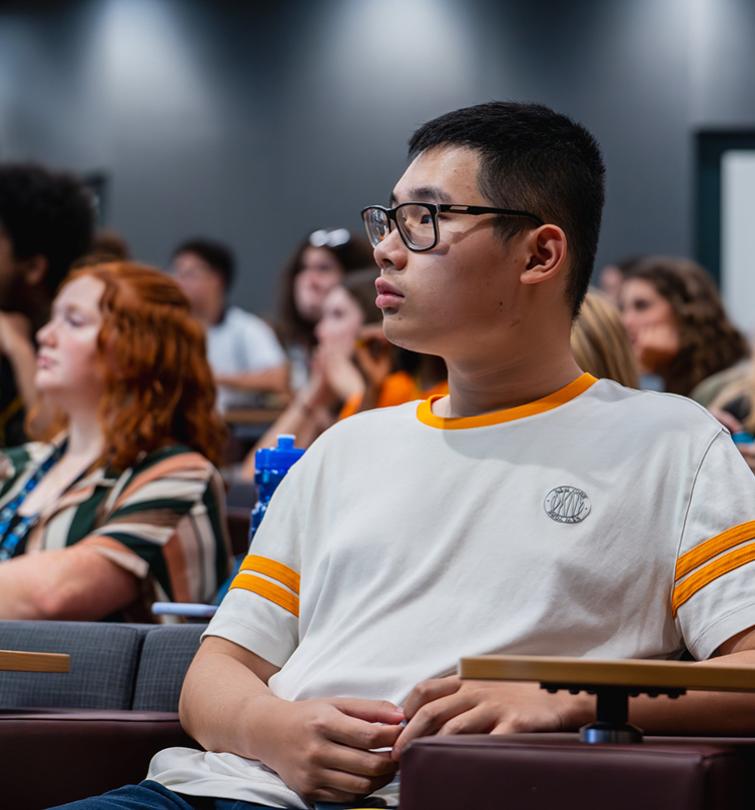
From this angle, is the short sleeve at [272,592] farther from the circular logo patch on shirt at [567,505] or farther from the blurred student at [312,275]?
the blurred student at [312,275]

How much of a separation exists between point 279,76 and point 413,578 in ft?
24.5

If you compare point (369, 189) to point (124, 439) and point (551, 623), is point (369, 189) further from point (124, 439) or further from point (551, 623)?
point (551, 623)

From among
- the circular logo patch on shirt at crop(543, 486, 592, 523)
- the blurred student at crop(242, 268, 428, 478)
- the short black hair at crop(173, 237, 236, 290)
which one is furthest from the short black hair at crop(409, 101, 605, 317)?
the short black hair at crop(173, 237, 236, 290)

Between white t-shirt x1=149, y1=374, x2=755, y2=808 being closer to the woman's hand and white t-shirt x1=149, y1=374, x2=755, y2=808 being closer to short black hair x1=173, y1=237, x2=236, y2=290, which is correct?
the woman's hand

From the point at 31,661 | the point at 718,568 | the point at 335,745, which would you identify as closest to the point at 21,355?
the point at 31,661

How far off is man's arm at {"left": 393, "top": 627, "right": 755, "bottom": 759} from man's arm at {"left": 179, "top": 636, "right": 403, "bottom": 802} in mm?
40

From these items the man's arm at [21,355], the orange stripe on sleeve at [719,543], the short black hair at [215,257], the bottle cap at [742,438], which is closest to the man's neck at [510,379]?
the orange stripe on sleeve at [719,543]

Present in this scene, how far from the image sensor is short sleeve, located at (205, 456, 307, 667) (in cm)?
177

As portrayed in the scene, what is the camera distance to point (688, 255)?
8.24 metres

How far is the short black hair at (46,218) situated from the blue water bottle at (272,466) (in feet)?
6.42

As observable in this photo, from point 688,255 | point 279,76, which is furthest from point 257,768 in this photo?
point 279,76

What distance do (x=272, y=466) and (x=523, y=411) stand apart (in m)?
0.69

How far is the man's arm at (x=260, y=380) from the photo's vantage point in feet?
21.6

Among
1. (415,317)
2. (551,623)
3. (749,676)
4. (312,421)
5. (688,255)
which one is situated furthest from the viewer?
(688,255)
